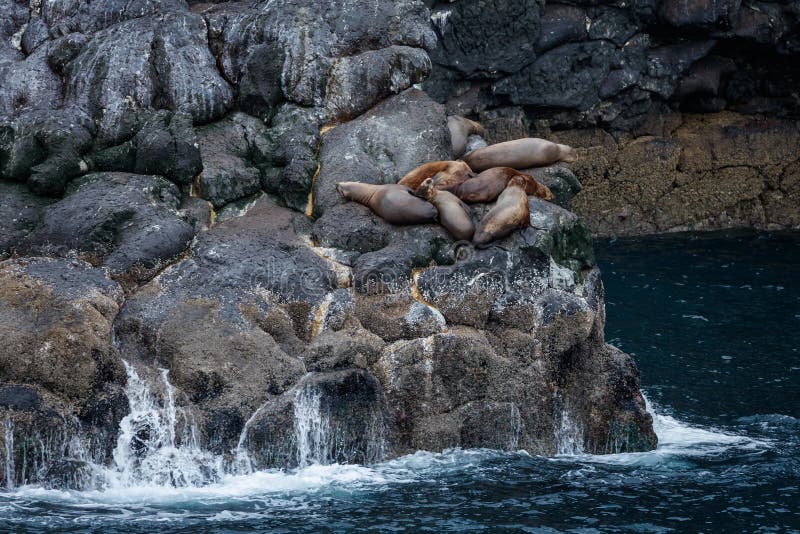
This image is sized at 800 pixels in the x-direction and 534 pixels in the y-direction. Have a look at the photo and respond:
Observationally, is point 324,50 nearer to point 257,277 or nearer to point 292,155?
point 292,155

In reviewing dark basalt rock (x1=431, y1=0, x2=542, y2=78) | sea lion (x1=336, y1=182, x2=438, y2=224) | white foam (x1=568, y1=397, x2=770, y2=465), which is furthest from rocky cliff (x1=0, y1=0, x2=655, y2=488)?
dark basalt rock (x1=431, y1=0, x2=542, y2=78)

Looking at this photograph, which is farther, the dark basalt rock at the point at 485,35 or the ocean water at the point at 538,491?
the dark basalt rock at the point at 485,35

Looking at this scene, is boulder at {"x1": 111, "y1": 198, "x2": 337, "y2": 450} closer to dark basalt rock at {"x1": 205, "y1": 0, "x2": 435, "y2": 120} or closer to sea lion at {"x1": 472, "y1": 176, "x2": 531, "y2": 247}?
sea lion at {"x1": 472, "y1": 176, "x2": 531, "y2": 247}

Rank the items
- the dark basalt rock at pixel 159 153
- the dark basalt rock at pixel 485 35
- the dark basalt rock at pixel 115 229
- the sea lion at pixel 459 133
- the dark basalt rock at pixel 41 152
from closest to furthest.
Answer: the dark basalt rock at pixel 115 229
the dark basalt rock at pixel 41 152
the dark basalt rock at pixel 159 153
the sea lion at pixel 459 133
the dark basalt rock at pixel 485 35

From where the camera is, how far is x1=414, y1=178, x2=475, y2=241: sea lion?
10523 millimetres

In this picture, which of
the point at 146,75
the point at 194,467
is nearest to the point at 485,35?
the point at 146,75

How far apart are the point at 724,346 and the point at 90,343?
846 centimetres

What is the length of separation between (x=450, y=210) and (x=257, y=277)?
6.82ft

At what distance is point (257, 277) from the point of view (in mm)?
10117

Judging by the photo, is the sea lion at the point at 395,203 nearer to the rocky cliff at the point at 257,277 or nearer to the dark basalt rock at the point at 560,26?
the rocky cliff at the point at 257,277

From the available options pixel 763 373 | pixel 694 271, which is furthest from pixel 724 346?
pixel 694 271

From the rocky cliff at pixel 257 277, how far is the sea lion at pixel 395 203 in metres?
0.13

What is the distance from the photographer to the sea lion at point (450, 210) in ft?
34.5

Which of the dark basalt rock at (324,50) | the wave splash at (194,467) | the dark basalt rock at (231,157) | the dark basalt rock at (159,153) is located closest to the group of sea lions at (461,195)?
the dark basalt rock at (231,157)
